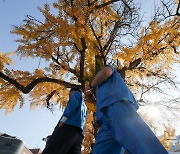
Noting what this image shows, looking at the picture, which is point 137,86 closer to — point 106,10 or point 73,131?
point 106,10

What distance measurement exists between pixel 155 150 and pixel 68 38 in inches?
240

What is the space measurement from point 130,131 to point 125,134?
0.05m

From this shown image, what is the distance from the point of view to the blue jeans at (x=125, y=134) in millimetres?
2037

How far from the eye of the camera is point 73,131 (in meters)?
3.07

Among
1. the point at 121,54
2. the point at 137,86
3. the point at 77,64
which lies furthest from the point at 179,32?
the point at 77,64

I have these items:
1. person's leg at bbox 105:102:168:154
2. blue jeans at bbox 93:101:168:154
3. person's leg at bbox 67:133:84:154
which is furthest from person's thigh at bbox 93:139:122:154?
person's leg at bbox 67:133:84:154

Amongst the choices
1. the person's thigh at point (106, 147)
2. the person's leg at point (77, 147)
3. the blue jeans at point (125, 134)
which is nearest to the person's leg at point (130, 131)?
the blue jeans at point (125, 134)

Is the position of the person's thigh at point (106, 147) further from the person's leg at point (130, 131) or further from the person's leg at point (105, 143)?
the person's leg at point (130, 131)

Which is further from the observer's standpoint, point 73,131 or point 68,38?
point 68,38

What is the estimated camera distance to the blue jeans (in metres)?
2.04

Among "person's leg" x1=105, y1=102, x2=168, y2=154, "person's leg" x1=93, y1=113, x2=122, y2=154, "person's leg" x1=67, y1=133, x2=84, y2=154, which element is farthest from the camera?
"person's leg" x1=67, y1=133, x2=84, y2=154

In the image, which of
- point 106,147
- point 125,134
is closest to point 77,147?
point 106,147

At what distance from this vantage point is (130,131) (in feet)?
7.04

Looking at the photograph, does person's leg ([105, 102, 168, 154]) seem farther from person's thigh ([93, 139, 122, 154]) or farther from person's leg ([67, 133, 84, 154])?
person's leg ([67, 133, 84, 154])
